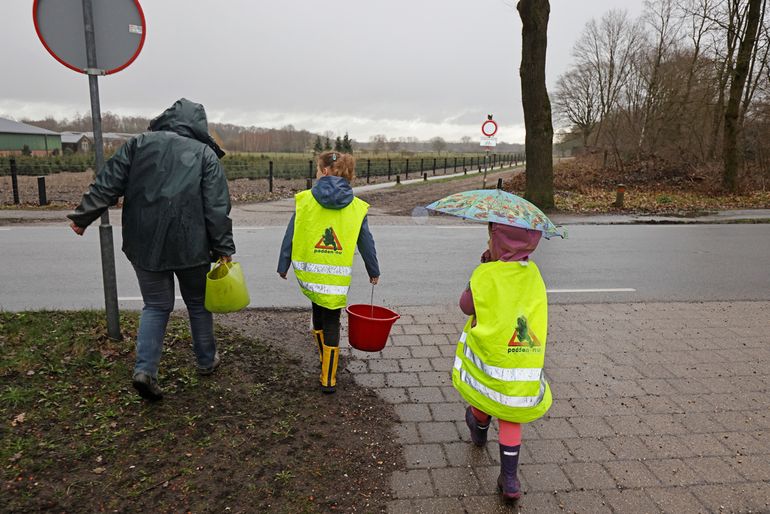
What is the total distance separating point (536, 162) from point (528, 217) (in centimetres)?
1332

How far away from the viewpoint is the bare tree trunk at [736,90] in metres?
18.7

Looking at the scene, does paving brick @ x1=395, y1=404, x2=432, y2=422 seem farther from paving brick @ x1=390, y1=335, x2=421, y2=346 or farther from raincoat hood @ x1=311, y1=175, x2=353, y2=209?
raincoat hood @ x1=311, y1=175, x2=353, y2=209

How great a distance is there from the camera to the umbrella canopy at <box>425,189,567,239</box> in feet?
8.64

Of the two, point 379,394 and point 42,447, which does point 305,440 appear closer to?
point 379,394

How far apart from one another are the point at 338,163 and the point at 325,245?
Result: 572 millimetres

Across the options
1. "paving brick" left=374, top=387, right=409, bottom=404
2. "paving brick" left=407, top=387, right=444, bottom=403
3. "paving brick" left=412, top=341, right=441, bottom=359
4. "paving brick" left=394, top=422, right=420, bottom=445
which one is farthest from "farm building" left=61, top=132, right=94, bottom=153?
"paving brick" left=394, top=422, right=420, bottom=445

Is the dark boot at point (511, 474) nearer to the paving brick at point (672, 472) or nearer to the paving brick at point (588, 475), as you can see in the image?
the paving brick at point (588, 475)

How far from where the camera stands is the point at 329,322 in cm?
383

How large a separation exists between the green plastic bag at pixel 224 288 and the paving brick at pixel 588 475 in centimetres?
231

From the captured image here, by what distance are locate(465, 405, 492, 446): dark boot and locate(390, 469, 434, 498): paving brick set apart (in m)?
0.40

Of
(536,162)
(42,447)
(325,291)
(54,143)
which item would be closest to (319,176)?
(325,291)

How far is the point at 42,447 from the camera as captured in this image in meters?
3.06

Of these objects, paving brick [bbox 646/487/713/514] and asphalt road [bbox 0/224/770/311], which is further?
asphalt road [bbox 0/224/770/311]

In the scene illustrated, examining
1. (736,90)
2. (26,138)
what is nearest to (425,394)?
(736,90)
